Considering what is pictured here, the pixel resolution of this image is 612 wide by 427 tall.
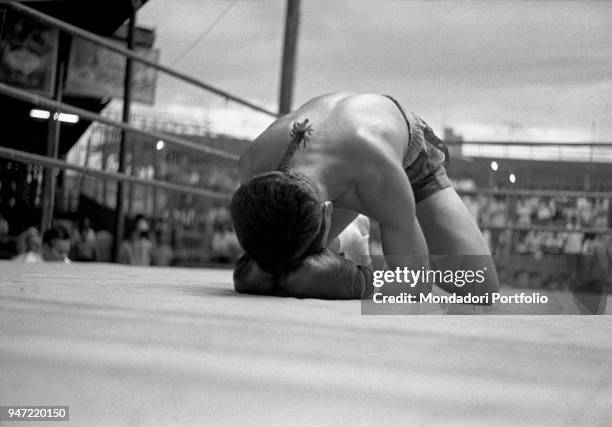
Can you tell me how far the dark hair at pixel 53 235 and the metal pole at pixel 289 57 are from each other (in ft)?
6.52

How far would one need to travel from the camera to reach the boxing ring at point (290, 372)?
1.03ft

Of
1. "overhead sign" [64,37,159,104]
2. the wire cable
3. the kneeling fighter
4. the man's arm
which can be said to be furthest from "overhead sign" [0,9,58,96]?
the man's arm

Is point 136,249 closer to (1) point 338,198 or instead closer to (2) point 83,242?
(2) point 83,242

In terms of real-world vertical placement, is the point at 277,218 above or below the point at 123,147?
below

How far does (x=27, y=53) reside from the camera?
2369 millimetres

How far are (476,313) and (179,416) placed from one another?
2.01 feet

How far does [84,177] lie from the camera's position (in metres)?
2.60

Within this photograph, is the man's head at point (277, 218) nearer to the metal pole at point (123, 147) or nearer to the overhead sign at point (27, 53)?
the overhead sign at point (27, 53)

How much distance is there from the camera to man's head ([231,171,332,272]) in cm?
99

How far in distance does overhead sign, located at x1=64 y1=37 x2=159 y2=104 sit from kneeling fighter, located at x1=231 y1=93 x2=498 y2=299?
60.2 inches

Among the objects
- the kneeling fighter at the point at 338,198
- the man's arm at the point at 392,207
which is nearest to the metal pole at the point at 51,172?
the kneeling fighter at the point at 338,198

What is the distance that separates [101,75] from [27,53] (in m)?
0.56

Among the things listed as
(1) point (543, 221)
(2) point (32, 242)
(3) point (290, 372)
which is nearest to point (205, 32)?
(2) point (32, 242)

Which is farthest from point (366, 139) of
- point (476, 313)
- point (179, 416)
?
point (179, 416)
